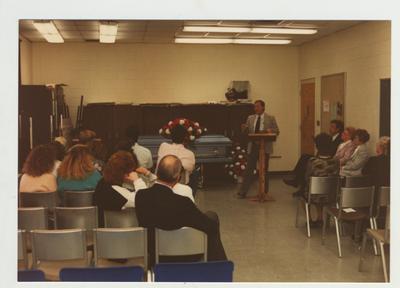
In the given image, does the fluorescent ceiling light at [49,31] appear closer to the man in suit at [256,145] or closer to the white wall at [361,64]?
the man in suit at [256,145]

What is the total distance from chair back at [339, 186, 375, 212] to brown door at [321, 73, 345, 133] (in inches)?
154

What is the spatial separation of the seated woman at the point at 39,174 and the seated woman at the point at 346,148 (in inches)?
139

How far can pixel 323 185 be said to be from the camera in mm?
5727

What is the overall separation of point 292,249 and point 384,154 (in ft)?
4.17

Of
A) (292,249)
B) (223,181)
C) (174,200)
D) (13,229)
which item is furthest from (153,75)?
(13,229)

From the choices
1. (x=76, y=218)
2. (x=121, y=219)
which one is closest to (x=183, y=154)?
(x=121, y=219)

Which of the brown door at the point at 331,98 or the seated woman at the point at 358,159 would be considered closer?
the seated woman at the point at 358,159

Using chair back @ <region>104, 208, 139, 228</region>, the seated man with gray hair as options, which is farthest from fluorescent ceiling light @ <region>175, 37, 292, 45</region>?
the seated man with gray hair

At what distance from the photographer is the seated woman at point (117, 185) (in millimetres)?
4059

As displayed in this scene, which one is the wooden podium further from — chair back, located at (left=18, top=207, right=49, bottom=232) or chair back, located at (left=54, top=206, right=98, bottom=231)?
chair back, located at (left=18, top=207, right=49, bottom=232)

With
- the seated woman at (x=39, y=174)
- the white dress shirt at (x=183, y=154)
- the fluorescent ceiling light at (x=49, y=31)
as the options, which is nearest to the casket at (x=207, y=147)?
the fluorescent ceiling light at (x=49, y=31)

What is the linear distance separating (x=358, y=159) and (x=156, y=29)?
14.5ft

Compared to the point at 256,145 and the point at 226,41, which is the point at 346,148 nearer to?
the point at 256,145
